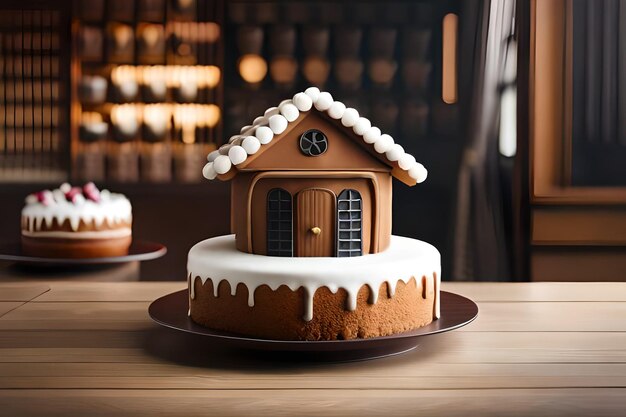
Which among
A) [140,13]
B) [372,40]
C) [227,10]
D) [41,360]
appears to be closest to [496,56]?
[372,40]

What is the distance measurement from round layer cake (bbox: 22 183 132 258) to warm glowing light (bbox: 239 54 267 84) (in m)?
2.64

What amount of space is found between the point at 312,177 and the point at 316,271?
0.54 ft

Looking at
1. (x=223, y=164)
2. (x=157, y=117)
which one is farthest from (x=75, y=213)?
(x=157, y=117)

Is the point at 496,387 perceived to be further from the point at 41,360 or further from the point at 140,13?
the point at 140,13

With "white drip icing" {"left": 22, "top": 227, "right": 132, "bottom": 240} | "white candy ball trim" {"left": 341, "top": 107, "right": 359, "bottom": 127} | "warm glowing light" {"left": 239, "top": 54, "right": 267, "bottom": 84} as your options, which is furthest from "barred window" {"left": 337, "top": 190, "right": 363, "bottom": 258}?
"warm glowing light" {"left": 239, "top": 54, "right": 267, "bottom": 84}

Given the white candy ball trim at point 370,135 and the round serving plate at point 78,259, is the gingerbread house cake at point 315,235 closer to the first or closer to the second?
the white candy ball trim at point 370,135

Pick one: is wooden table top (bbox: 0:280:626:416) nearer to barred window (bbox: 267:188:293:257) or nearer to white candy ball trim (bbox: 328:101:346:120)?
barred window (bbox: 267:188:293:257)

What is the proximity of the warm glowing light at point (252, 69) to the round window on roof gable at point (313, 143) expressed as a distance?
3892mm

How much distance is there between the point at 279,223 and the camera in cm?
115

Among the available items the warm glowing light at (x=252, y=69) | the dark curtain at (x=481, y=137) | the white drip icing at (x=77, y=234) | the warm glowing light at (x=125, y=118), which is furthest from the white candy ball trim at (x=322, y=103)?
the warm glowing light at (x=125, y=118)

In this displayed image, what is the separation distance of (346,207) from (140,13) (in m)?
4.11

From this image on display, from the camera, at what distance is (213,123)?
16.2ft

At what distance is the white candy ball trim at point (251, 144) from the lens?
1111mm

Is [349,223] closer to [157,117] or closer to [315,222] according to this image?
[315,222]
